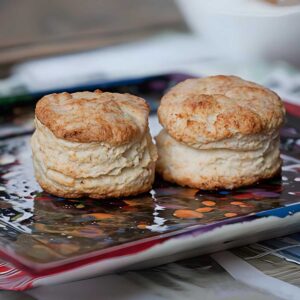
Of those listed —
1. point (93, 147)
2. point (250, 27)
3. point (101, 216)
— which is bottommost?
point (101, 216)

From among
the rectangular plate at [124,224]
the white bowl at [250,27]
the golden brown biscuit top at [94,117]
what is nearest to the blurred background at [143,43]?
the white bowl at [250,27]

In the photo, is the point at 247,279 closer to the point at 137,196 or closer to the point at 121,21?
the point at 137,196

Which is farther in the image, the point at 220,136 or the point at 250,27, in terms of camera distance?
the point at 250,27

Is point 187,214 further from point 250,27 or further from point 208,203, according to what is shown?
point 250,27

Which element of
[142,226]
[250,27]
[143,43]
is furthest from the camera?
[143,43]

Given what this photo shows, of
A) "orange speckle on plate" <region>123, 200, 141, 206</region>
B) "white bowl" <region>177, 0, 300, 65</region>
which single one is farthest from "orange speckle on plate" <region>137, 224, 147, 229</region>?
"white bowl" <region>177, 0, 300, 65</region>

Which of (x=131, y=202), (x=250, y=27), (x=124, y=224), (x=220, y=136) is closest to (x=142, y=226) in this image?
(x=124, y=224)

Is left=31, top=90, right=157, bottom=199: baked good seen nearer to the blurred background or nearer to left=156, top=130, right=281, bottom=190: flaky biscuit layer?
left=156, top=130, right=281, bottom=190: flaky biscuit layer
